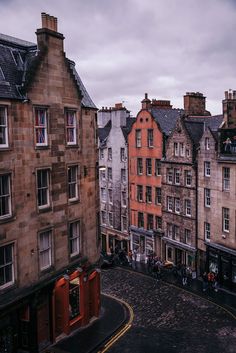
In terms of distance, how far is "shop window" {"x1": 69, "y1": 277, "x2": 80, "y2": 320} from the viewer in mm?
28156

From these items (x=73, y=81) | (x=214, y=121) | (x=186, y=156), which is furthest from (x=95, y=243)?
(x=214, y=121)

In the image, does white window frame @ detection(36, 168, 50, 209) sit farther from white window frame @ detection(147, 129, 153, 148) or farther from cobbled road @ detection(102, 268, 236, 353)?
white window frame @ detection(147, 129, 153, 148)

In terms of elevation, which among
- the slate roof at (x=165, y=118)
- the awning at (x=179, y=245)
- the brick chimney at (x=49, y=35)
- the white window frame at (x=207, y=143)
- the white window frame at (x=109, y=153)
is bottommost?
the awning at (x=179, y=245)

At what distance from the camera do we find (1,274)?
2245 cm

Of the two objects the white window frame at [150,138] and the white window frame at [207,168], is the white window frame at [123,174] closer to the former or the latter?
the white window frame at [150,138]

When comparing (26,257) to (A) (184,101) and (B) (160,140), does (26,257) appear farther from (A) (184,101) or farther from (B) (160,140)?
(A) (184,101)

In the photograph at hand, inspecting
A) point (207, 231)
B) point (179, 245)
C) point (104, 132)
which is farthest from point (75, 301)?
point (104, 132)

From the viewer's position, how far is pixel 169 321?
30.4 m

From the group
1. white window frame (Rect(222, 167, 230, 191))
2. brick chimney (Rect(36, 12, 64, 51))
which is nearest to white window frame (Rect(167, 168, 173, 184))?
white window frame (Rect(222, 167, 230, 191))

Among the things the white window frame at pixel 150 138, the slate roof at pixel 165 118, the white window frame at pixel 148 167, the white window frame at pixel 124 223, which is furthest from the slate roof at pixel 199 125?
the white window frame at pixel 124 223

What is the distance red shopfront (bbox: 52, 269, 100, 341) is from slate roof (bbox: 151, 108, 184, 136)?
21.7 m

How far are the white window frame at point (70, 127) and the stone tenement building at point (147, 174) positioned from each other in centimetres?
1964

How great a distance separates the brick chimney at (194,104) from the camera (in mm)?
47688

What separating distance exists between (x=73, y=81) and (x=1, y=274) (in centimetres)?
1276
